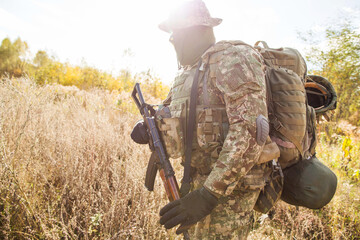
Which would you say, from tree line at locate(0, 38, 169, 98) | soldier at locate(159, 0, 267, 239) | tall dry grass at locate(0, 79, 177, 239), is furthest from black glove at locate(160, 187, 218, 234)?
tree line at locate(0, 38, 169, 98)

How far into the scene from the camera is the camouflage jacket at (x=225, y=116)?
1.07m

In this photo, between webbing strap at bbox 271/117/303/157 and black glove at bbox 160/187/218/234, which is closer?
black glove at bbox 160/187/218/234

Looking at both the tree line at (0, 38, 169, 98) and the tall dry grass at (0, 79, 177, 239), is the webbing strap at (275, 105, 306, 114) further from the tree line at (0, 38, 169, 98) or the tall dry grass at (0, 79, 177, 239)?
the tree line at (0, 38, 169, 98)

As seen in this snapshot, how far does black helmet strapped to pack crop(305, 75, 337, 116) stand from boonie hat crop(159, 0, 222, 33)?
3.04ft

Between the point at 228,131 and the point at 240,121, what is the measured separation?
0.37 feet

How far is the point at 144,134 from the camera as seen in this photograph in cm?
159

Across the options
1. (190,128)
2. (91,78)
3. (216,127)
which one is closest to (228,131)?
(216,127)

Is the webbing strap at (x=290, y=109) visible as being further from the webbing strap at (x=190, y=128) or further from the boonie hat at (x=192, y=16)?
the boonie hat at (x=192, y=16)

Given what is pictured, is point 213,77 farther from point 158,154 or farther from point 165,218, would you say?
point 165,218

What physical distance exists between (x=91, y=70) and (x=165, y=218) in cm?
1124

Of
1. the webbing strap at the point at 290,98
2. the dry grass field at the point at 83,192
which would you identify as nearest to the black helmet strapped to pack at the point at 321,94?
the webbing strap at the point at 290,98

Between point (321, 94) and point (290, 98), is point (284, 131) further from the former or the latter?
point (321, 94)

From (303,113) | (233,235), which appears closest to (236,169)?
(233,235)

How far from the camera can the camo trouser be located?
Answer: 1.23 m
